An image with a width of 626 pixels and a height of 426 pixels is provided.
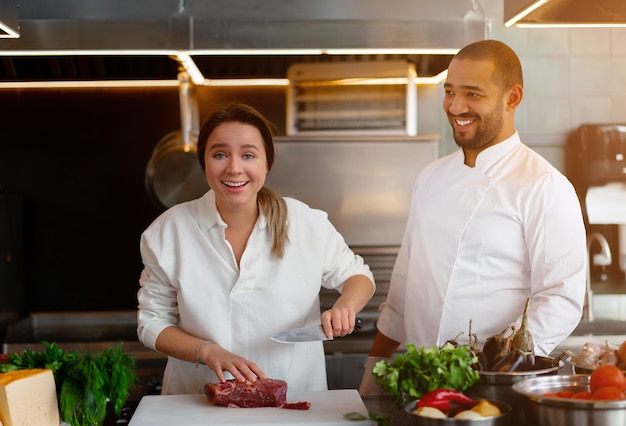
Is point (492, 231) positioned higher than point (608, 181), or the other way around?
point (608, 181)

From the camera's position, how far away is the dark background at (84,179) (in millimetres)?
4586

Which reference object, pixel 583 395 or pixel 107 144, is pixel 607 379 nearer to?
pixel 583 395

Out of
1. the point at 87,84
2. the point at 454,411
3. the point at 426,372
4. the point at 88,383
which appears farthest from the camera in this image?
the point at 87,84

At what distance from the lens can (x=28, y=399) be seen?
1680 millimetres

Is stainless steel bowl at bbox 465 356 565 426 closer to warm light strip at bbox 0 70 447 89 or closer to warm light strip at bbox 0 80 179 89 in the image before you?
warm light strip at bbox 0 70 447 89

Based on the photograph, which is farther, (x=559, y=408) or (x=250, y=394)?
(x=250, y=394)

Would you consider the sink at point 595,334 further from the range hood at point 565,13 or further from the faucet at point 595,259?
the range hood at point 565,13

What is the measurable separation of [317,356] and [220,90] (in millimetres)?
2549

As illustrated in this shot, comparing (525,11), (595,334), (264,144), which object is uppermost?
(525,11)

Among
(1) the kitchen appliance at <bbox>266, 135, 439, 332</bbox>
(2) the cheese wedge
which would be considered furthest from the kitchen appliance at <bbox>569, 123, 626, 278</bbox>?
(2) the cheese wedge

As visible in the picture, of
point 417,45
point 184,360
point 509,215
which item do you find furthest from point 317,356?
point 417,45

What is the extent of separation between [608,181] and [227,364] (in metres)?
3.05

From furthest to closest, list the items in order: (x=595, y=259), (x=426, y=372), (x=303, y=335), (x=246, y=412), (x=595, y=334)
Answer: (x=595, y=259)
(x=595, y=334)
(x=303, y=335)
(x=246, y=412)
(x=426, y=372)

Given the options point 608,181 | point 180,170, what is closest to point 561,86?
point 608,181
